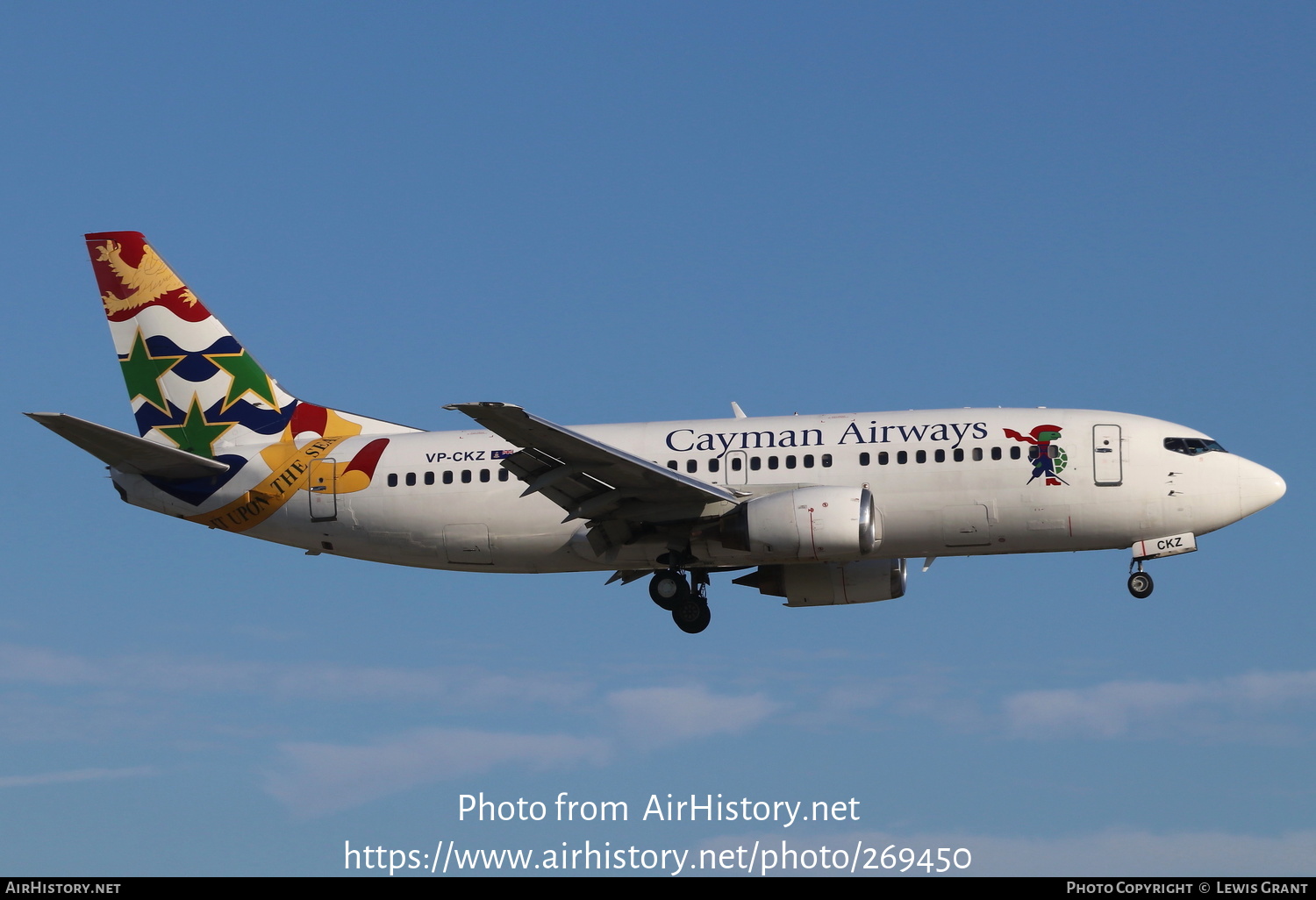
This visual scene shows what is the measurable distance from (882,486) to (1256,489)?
8.11 meters

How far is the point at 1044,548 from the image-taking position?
115 feet

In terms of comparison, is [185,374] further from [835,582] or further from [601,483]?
[835,582]

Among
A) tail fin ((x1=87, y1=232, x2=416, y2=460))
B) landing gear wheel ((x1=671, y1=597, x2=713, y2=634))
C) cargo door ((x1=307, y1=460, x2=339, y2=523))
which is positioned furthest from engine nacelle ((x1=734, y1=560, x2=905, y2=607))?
cargo door ((x1=307, y1=460, x2=339, y2=523))

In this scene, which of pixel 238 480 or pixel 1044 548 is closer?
pixel 1044 548

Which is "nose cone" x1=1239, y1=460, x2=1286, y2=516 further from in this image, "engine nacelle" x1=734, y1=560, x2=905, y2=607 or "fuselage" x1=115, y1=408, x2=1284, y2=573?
"engine nacelle" x1=734, y1=560, x2=905, y2=607

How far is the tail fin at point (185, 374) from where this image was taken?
39531mm

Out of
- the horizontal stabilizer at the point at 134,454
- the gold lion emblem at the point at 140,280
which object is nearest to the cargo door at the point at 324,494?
the horizontal stabilizer at the point at 134,454

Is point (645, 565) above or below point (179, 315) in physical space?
below

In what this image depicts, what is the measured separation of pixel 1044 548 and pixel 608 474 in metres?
9.70

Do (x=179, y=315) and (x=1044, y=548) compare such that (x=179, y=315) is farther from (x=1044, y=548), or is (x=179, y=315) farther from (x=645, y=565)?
(x=1044, y=548)

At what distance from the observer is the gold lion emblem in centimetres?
4150

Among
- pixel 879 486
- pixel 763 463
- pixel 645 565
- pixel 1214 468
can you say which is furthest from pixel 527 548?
pixel 1214 468

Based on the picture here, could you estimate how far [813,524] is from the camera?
111 ft

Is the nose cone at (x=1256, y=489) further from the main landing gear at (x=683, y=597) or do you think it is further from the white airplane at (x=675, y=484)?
the main landing gear at (x=683, y=597)
